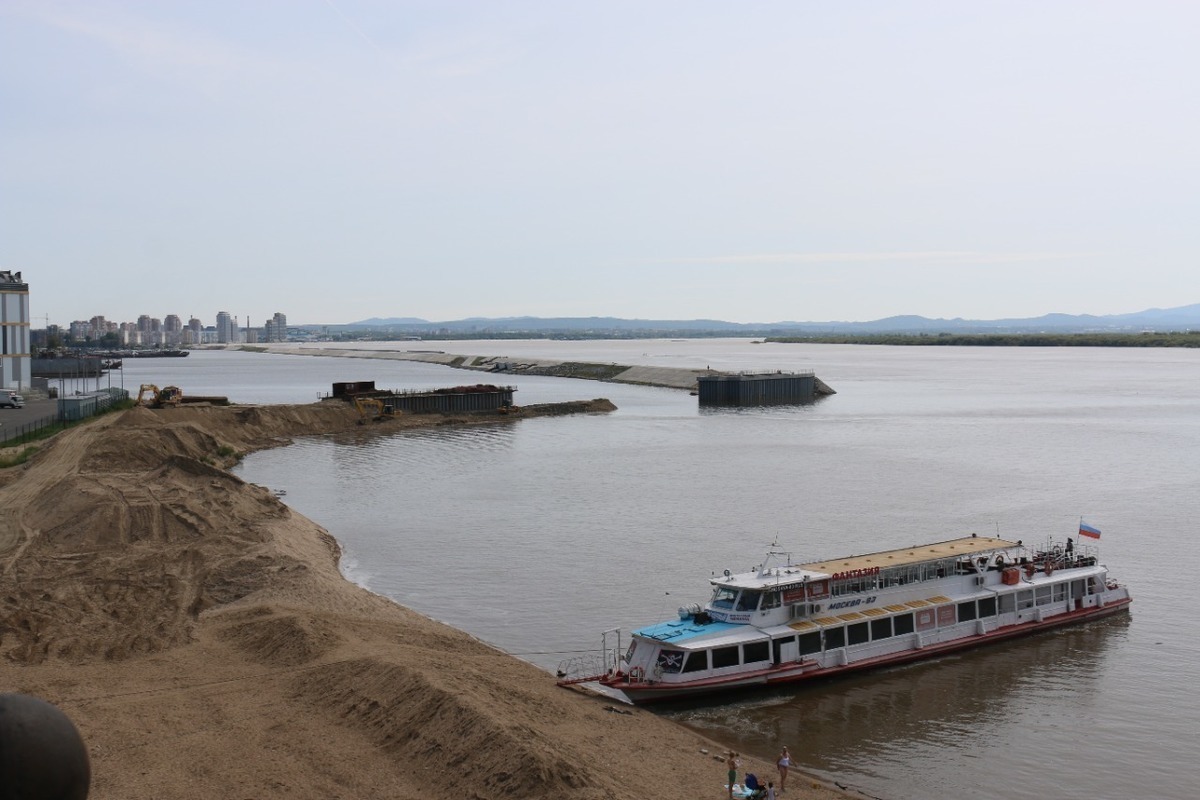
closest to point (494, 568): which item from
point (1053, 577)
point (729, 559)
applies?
point (729, 559)

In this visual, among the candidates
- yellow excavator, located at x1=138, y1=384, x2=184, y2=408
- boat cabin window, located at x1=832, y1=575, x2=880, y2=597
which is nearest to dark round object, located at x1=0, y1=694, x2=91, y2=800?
boat cabin window, located at x1=832, y1=575, x2=880, y2=597

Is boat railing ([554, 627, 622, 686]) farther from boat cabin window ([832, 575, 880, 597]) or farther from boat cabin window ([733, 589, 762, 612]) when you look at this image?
boat cabin window ([832, 575, 880, 597])

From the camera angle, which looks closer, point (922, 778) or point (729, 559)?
point (922, 778)

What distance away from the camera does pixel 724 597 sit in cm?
3225

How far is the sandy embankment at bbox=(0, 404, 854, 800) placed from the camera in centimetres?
2142

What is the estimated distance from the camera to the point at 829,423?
10944 cm

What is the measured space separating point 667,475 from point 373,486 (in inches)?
760

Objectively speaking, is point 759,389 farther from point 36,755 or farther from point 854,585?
point 36,755

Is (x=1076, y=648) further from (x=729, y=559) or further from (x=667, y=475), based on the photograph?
(x=667, y=475)

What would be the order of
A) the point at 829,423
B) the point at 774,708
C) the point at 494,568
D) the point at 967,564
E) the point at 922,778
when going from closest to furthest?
the point at 922,778, the point at 774,708, the point at 967,564, the point at 494,568, the point at 829,423

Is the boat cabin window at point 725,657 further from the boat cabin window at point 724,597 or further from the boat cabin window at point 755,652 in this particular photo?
the boat cabin window at point 724,597

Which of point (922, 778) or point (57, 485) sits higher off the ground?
point (57, 485)

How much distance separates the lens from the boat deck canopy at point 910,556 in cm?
3391

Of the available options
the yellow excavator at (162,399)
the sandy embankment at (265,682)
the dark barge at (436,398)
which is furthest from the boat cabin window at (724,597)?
the dark barge at (436,398)
